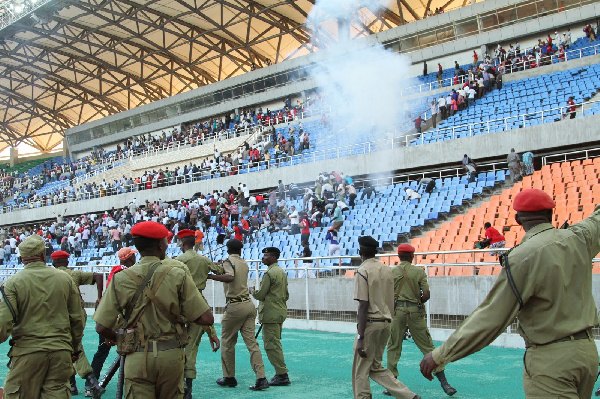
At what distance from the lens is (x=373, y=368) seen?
5.90m

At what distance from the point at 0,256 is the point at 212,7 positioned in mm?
19095

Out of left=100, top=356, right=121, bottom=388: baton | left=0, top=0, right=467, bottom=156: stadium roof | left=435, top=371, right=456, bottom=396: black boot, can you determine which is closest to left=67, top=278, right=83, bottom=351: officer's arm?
left=100, top=356, right=121, bottom=388: baton

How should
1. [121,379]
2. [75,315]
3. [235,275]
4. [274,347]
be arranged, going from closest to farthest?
[121,379] → [75,315] → [235,275] → [274,347]

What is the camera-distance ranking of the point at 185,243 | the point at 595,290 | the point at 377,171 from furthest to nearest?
the point at 377,171 → the point at 595,290 → the point at 185,243

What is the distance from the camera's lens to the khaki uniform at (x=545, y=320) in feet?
10.7

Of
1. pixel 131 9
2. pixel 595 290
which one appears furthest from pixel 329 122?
pixel 595 290

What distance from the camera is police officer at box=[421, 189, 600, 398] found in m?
3.26

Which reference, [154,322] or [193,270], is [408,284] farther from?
[154,322]

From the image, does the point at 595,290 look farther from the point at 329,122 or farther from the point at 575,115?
the point at 329,122

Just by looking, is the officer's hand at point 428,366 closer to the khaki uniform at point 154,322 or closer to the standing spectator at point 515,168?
the khaki uniform at point 154,322

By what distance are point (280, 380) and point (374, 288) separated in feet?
7.86

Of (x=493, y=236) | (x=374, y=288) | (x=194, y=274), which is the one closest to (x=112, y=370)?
(x=194, y=274)

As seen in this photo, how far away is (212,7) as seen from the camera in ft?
129

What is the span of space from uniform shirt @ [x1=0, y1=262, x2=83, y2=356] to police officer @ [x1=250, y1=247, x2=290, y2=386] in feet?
10.2
